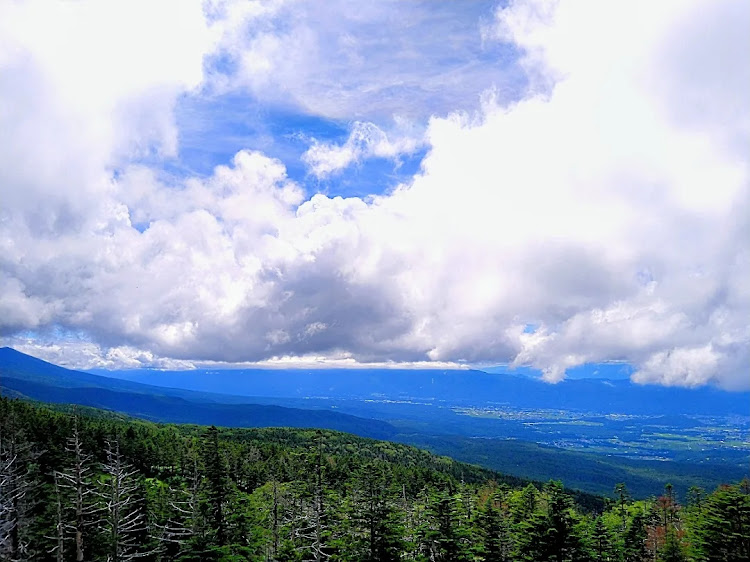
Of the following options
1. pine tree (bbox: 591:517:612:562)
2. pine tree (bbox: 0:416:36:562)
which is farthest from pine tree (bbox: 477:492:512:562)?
pine tree (bbox: 0:416:36:562)

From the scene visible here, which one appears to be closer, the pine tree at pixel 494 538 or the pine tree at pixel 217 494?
the pine tree at pixel 217 494

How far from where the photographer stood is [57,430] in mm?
78750

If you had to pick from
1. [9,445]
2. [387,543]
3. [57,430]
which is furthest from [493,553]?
[57,430]

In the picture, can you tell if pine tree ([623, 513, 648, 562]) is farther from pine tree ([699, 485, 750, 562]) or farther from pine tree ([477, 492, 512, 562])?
pine tree ([699, 485, 750, 562])

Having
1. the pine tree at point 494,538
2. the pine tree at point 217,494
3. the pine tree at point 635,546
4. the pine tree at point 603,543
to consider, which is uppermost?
the pine tree at point 217,494

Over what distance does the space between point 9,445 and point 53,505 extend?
679 centimetres

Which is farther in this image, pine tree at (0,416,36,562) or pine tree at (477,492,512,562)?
pine tree at (0,416,36,562)

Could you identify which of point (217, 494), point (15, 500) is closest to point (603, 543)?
point (217, 494)

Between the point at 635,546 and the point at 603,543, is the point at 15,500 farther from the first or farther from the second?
the point at 635,546

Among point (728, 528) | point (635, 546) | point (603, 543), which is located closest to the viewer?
point (728, 528)

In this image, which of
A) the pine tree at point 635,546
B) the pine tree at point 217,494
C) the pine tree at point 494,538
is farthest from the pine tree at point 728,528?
the pine tree at point 217,494

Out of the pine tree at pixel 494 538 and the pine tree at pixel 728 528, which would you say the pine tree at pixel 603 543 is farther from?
the pine tree at pixel 728 528

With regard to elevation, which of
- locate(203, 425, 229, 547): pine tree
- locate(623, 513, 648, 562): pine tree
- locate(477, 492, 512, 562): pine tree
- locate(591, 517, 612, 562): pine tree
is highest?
locate(203, 425, 229, 547): pine tree

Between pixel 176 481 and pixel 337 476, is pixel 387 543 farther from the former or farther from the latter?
pixel 337 476
